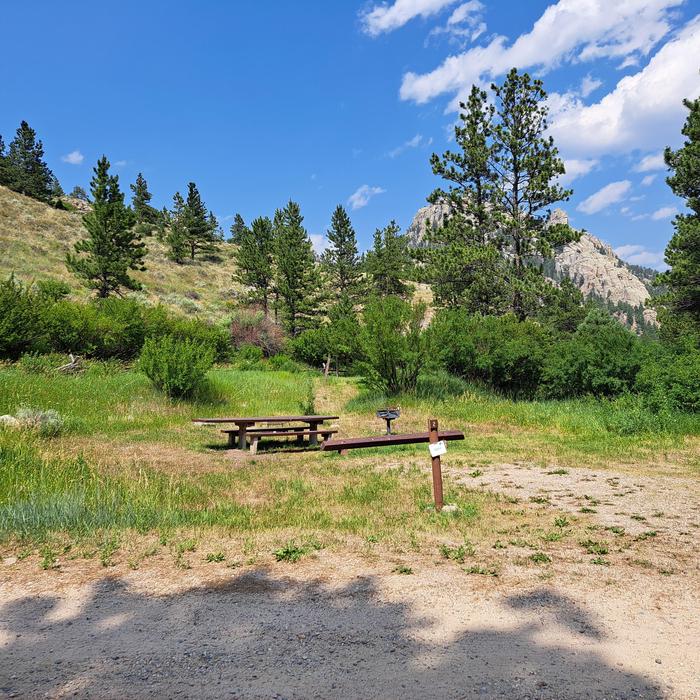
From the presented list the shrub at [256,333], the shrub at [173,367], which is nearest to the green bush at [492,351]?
the shrub at [173,367]

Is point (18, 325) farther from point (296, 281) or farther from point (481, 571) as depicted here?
point (296, 281)

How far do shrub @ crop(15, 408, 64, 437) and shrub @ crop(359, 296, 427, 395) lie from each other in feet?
31.2

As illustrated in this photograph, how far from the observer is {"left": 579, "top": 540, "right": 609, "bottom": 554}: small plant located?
440 cm

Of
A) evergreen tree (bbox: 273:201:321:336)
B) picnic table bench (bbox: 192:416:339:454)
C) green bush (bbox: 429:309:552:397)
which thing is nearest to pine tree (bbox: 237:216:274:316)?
evergreen tree (bbox: 273:201:321:336)

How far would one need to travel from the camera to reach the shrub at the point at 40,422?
9.98 metres

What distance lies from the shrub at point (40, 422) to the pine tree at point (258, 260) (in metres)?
33.5

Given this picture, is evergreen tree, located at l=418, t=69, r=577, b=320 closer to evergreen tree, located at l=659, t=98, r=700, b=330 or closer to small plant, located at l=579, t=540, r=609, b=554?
evergreen tree, located at l=659, t=98, r=700, b=330

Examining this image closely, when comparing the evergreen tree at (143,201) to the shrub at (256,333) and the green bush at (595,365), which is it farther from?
the green bush at (595,365)

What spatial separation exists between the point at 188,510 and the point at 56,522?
1345 mm

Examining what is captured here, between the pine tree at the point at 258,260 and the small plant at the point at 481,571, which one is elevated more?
the pine tree at the point at 258,260

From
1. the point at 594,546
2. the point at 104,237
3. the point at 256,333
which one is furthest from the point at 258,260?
the point at 594,546

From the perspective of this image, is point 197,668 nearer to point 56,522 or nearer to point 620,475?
point 56,522

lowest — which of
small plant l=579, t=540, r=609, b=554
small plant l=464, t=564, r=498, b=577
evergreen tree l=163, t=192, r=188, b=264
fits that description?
small plant l=579, t=540, r=609, b=554

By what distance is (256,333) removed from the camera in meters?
36.1
